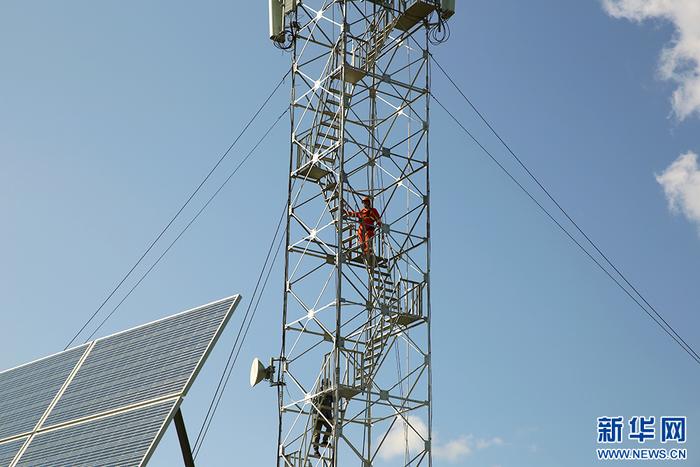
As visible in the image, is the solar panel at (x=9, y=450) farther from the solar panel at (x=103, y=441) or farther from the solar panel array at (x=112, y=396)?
the solar panel at (x=103, y=441)

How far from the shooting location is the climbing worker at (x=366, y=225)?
81.6 ft

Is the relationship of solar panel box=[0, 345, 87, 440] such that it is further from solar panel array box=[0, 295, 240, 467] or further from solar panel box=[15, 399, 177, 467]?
solar panel box=[15, 399, 177, 467]

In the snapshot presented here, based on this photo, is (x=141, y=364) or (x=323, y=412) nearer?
(x=141, y=364)

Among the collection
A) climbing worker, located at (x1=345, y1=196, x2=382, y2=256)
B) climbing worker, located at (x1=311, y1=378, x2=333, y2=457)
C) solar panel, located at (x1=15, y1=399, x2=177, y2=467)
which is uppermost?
climbing worker, located at (x1=345, y1=196, x2=382, y2=256)

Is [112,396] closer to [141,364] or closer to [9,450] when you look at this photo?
[141,364]

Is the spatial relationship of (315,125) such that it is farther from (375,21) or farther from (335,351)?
(335,351)

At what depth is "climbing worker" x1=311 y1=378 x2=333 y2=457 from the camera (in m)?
23.4

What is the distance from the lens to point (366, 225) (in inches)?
982

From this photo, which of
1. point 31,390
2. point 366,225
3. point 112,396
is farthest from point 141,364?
point 366,225

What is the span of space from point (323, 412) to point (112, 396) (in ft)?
25.2

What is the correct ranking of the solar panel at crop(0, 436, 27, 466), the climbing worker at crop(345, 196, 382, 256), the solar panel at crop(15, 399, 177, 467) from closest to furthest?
the solar panel at crop(15, 399, 177, 467) → the solar panel at crop(0, 436, 27, 466) → the climbing worker at crop(345, 196, 382, 256)

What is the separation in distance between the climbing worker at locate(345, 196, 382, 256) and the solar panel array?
7512 millimetres

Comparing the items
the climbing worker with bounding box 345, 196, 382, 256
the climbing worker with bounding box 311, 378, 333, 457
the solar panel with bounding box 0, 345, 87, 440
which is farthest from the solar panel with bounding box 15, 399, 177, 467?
the climbing worker with bounding box 345, 196, 382, 256

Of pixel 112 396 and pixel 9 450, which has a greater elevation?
pixel 112 396
